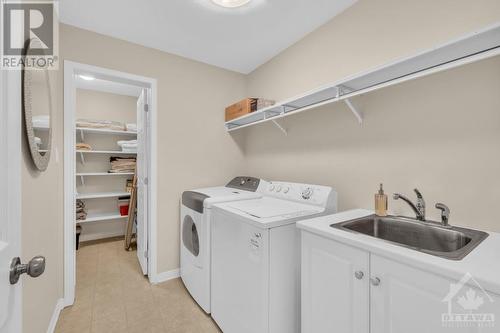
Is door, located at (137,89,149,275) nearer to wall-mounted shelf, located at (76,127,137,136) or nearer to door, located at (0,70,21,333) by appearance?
A: wall-mounted shelf, located at (76,127,137,136)

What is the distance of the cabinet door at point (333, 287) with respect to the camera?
98 cm

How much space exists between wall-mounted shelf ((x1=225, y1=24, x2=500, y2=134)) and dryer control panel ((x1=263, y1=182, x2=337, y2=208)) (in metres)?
0.59

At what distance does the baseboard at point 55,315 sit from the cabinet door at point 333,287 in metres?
1.78

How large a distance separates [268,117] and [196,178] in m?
1.09

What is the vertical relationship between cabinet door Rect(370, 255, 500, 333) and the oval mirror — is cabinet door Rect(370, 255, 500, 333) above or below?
below

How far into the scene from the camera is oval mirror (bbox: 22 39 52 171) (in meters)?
0.99

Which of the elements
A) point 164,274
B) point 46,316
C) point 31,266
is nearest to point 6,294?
point 31,266

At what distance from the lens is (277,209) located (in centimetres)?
160

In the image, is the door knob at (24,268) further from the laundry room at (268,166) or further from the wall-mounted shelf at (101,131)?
the wall-mounted shelf at (101,131)

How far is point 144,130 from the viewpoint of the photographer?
7.90 feet

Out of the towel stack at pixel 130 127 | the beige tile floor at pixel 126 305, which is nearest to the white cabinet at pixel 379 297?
the beige tile floor at pixel 126 305

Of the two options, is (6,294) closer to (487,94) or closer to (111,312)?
(111,312)

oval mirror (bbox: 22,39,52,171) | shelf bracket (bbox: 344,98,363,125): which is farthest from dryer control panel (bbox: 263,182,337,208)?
oval mirror (bbox: 22,39,52,171)

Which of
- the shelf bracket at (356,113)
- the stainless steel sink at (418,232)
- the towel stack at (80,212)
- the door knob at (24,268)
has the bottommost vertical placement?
the towel stack at (80,212)
